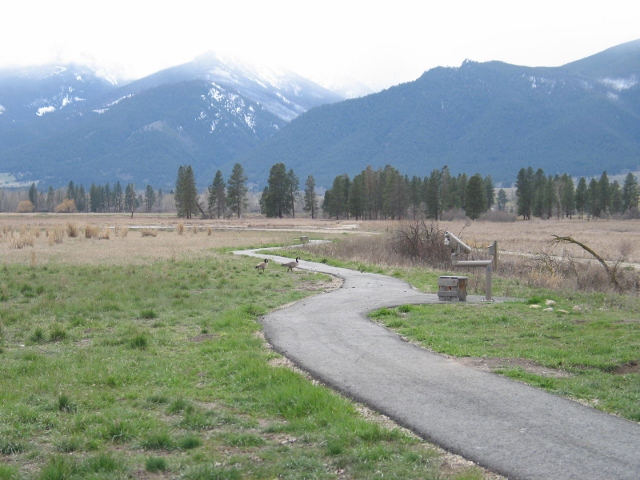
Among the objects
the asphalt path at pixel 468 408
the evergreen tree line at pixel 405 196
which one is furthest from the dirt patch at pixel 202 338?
the evergreen tree line at pixel 405 196

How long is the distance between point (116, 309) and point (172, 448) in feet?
34.4

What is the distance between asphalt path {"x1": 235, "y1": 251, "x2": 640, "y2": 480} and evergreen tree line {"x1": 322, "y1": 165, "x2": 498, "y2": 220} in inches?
3739

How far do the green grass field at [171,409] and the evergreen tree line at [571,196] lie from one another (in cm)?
11008

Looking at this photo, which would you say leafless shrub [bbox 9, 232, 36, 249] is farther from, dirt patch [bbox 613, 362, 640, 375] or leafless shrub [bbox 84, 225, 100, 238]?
dirt patch [bbox 613, 362, 640, 375]

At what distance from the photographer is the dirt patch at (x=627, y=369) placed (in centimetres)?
967

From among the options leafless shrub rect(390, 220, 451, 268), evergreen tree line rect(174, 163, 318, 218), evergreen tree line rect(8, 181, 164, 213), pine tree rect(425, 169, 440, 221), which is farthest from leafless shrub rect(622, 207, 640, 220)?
evergreen tree line rect(8, 181, 164, 213)

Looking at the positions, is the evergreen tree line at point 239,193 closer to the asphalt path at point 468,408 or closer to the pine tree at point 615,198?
the pine tree at point 615,198

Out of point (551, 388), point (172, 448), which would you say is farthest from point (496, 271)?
point (172, 448)

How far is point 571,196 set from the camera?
122 meters

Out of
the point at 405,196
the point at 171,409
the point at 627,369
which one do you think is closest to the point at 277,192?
the point at 405,196

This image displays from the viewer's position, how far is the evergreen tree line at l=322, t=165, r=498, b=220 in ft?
353

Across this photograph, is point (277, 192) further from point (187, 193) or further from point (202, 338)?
point (202, 338)

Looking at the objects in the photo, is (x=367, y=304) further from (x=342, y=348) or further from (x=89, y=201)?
(x=89, y=201)

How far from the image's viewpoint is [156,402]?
863cm
